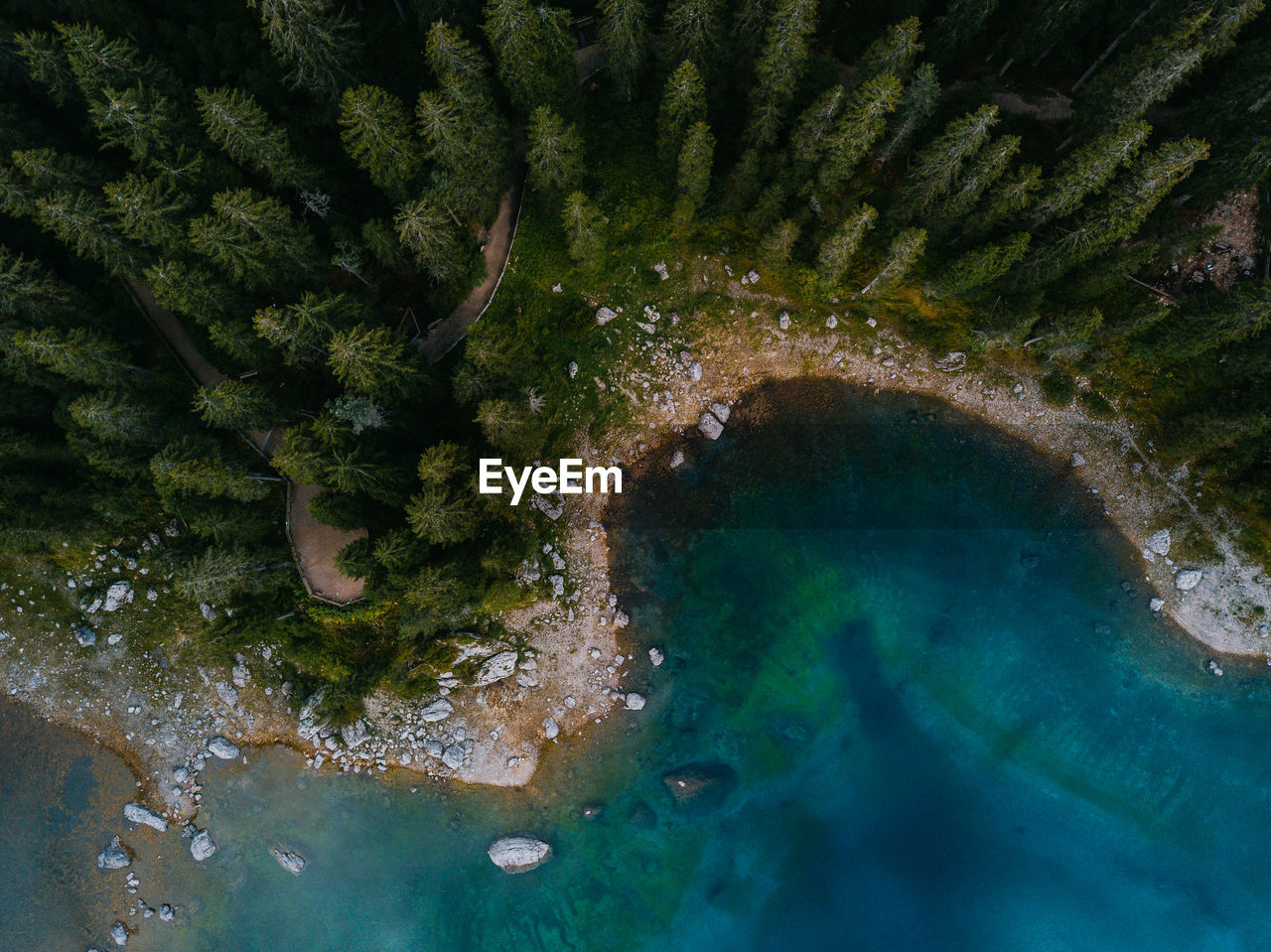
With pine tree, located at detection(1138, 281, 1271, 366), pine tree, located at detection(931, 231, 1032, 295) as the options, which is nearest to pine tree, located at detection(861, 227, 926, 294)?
pine tree, located at detection(931, 231, 1032, 295)

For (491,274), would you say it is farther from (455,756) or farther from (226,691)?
(226,691)

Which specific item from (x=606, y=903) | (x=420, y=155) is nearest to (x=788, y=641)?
(x=606, y=903)

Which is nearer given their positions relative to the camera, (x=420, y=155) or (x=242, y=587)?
(x=420, y=155)

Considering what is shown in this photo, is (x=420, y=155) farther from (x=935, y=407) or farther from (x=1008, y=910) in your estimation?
(x=1008, y=910)

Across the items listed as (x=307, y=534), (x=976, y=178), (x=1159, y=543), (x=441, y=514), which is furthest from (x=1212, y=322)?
(x=307, y=534)

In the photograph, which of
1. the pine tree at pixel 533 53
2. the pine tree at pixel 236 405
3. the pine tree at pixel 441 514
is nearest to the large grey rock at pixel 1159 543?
the pine tree at pixel 441 514

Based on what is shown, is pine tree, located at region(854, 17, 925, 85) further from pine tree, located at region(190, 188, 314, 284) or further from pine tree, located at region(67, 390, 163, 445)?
pine tree, located at region(67, 390, 163, 445)
